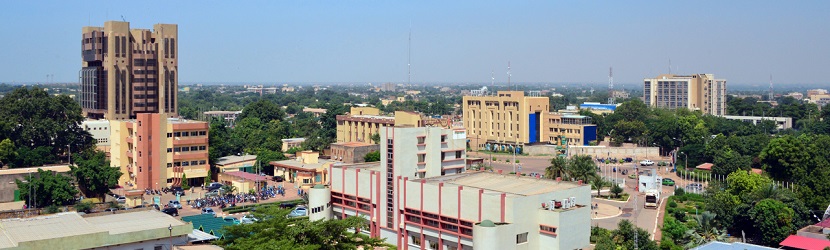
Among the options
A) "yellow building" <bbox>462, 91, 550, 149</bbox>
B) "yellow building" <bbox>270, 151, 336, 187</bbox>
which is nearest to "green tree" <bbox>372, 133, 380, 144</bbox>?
"yellow building" <bbox>270, 151, 336, 187</bbox>

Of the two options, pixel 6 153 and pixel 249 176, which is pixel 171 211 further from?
pixel 6 153

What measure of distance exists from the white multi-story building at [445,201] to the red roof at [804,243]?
7.86 metres

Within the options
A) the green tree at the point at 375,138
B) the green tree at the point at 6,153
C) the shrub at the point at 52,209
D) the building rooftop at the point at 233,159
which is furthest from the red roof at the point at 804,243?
the green tree at the point at 6,153

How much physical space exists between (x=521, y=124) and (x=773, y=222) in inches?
1501

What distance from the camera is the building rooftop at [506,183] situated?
29.1m

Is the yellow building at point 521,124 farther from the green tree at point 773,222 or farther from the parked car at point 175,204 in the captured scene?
the green tree at point 773,222

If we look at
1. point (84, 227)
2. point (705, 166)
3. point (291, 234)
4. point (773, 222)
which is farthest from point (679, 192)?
point (84, 227)

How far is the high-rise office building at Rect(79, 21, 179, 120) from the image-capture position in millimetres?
62969

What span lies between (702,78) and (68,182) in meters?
89.9

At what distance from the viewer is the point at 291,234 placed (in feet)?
77.3

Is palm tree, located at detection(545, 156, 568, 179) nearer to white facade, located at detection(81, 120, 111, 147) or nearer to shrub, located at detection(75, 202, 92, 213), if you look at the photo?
shrub, located at detection(75, 202, 92, 213)

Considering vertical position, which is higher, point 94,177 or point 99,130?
point 99,130

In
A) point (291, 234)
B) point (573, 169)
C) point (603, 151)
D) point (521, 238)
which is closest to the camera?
point (291, 234)

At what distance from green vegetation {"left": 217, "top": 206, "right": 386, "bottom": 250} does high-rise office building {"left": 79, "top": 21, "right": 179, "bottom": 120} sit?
4208 cm
